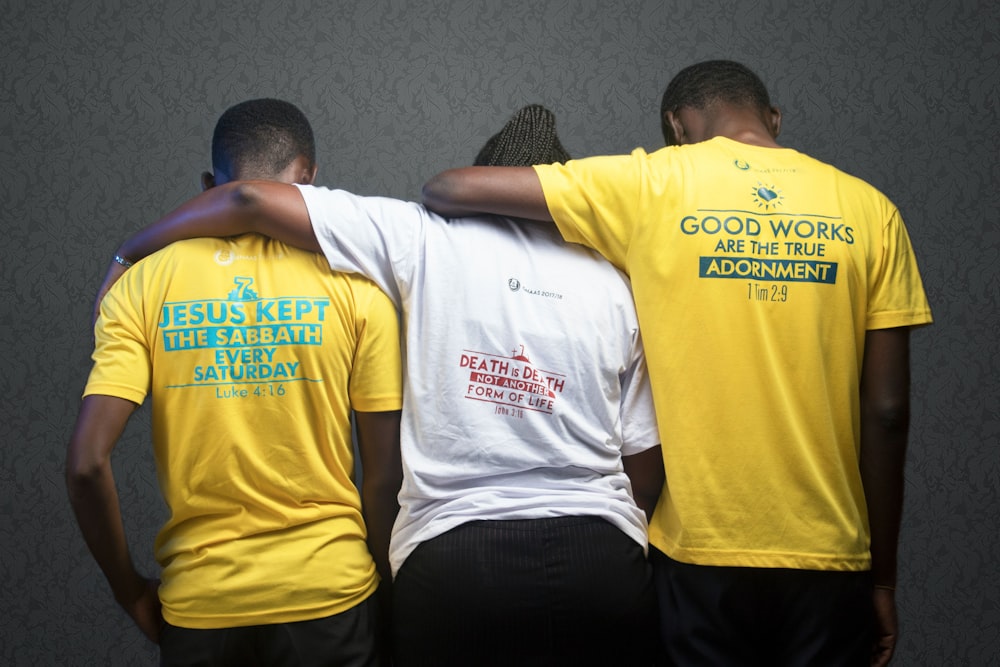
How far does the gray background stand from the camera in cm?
248

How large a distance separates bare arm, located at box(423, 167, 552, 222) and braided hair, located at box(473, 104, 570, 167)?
0.20 meters

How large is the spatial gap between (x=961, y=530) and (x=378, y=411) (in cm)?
212

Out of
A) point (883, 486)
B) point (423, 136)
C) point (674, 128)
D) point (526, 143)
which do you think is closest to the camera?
point (883, 486)

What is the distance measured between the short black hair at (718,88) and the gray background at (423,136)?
93 cm

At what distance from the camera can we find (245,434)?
128 cm

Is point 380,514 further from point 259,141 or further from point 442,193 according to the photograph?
point 259,141

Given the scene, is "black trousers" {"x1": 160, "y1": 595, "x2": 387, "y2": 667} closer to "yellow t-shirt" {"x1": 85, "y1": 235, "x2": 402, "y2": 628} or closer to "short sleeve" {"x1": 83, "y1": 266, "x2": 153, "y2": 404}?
"yellow t-shirt" {"x1": 85, "y1": 235, "x2": 402, "y2": 628}

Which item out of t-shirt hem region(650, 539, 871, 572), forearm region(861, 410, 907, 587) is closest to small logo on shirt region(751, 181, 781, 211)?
forearm region(861, 410, 907, 587)

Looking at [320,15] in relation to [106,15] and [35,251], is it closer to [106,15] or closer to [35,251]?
[106,15]

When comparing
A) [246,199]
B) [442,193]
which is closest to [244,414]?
[246,199]

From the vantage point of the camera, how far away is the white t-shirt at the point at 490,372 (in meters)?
1.26

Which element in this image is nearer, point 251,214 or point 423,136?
point 251,214

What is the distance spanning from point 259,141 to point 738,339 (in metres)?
0.89

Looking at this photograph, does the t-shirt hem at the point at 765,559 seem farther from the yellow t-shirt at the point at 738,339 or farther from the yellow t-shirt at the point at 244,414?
the yellow t-shirt at the point at 244,414
